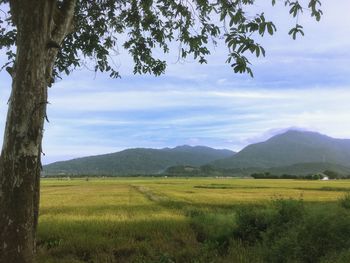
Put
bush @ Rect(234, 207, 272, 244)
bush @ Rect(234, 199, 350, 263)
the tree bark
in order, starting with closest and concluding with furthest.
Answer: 1. the tree bark
2. bush @ Rect(234, 199, 350, 263)
3. bush @ Rect(234, 207, 272, 244)

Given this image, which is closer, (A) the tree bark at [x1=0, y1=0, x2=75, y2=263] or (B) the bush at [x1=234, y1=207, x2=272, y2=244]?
(A) the tree bark at [x1=0, y1=0, x2=75, y2=263]

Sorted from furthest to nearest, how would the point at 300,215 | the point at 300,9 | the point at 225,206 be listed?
the point at 225,206
the point at 300,215
the point at 300,9

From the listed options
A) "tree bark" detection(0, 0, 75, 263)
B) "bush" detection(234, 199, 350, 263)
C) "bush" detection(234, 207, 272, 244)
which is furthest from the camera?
"bush" detection(234, 207, 272, 244)

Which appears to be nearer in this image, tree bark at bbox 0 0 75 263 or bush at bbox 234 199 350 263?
tree bark at bbox 0 0 75 263

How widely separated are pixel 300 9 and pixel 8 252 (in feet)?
20.2

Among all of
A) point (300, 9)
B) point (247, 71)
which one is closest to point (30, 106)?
point (247, 71)

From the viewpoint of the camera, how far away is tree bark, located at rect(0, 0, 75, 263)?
7078 mm

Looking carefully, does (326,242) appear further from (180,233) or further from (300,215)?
(180,233)

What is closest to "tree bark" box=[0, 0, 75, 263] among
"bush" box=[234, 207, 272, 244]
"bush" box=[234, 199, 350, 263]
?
"bush" box=[234, 199, 350, 263]

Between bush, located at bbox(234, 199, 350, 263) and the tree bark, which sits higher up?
the tree bark

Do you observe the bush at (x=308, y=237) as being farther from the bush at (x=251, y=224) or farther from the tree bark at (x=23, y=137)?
the tree bark at (x=23, y=137)

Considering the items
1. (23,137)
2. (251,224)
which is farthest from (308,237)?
(23,137)

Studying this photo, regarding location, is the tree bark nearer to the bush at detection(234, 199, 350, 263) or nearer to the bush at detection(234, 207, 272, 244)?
the bush at detection(234, 199, 350, 263)

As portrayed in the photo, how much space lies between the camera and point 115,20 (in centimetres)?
1295
